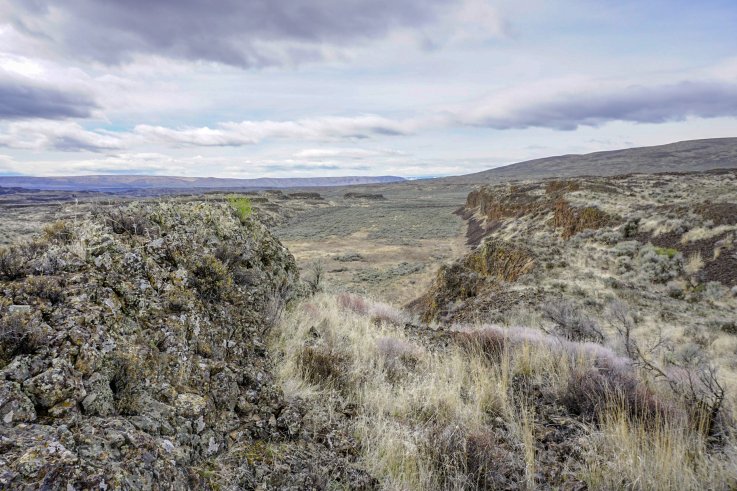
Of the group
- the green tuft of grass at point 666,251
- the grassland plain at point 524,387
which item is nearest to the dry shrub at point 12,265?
the grassland plain at point 524,387

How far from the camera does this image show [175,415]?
2.08 metres

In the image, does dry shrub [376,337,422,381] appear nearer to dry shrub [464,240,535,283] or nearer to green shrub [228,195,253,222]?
green shrub [228,195,253,222]

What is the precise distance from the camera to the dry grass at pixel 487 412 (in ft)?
7.72

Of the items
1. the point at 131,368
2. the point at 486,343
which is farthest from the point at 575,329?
the point at 131,368

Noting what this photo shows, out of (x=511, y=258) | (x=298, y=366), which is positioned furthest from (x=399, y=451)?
(x=511, y=258)

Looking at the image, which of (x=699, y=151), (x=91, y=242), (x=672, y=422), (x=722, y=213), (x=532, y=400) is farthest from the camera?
(x=699, y=151)

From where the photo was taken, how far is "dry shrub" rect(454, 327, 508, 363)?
4.52 meters

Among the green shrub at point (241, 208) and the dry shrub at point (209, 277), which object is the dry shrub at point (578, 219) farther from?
the dry shrub at point (209, 277)

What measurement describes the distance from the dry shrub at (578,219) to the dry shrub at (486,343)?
1808cm

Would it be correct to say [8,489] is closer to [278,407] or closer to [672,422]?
[278,407]

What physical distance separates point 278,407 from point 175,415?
714 millimetres

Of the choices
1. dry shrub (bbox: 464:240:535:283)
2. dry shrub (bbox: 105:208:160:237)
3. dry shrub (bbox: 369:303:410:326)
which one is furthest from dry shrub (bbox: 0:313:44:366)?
dry shrub (bbox: 464:240:535:283)

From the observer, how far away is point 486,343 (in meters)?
4.92

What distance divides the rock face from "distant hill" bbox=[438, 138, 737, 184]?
141 m
